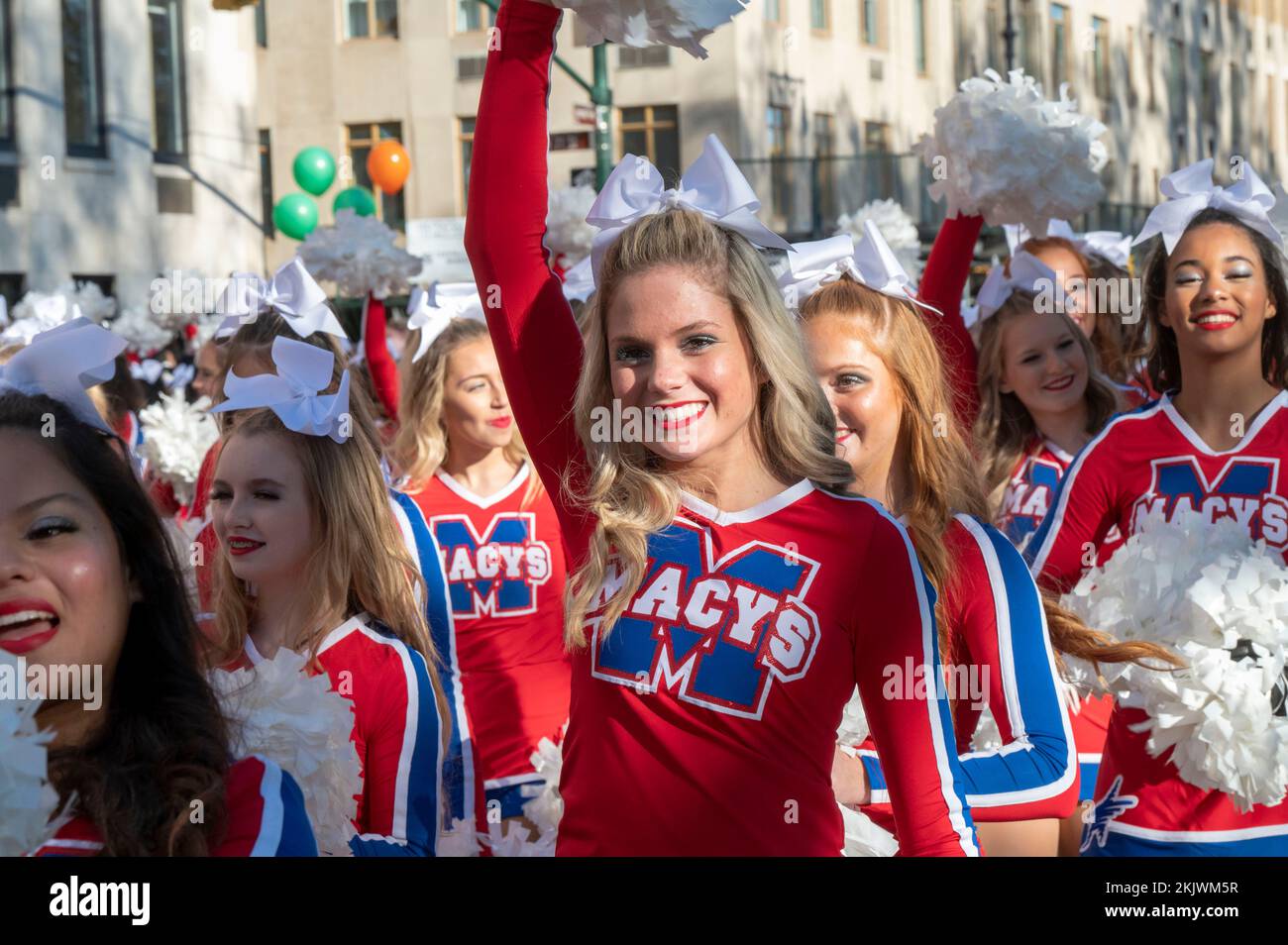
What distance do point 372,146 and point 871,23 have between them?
8.13 m

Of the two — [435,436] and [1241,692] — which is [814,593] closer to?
[1241,692]

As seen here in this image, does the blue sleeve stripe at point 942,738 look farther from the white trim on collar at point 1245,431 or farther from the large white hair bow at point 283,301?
the large white hair bow at point 283,301

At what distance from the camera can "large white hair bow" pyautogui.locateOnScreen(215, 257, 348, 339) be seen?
4.16m

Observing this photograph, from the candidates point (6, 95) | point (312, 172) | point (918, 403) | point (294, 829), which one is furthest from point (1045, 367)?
point (6, 95)

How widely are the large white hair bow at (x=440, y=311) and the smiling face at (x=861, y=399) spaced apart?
2.05 metres

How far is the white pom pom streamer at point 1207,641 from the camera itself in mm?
2848

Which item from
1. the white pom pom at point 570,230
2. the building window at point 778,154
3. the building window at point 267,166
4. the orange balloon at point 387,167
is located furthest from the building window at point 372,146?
the white pom pom at point 570,230

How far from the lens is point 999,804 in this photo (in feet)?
8.02

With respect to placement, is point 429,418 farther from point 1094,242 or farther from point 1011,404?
point 1094,242

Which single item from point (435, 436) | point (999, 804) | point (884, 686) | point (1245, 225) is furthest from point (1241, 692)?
point (435, 436)

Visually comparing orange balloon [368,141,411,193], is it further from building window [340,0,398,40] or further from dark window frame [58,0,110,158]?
building window [340,0,398,40]

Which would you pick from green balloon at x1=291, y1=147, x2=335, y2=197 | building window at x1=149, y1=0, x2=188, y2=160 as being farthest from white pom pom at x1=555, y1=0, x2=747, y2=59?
building window at x1=149, y1=0, x2=188, y2=160

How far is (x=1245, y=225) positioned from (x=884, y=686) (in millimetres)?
2121

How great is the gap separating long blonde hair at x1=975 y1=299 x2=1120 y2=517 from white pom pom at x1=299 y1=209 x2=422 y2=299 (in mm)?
2535
